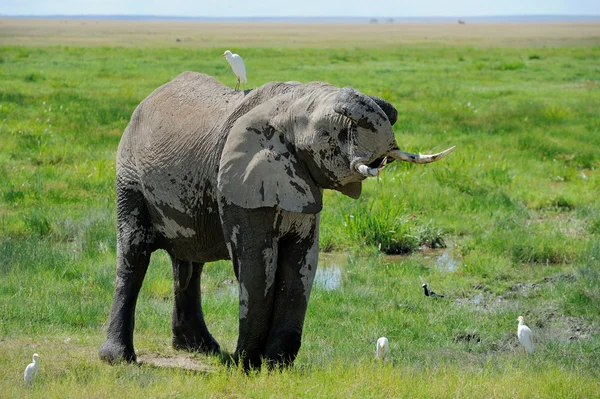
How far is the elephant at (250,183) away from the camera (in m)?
5.78

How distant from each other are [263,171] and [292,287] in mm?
801

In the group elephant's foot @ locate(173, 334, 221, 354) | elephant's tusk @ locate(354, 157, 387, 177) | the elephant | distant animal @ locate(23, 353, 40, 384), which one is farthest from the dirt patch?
elephant's tusk @ locate(354, 157, 387, 177)

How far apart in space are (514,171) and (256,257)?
9.91 m

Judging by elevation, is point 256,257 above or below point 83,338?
above

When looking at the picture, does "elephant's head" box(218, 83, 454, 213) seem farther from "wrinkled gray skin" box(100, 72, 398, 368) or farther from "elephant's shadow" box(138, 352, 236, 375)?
"elephant's shadow" box(138, 352, 236, 375)

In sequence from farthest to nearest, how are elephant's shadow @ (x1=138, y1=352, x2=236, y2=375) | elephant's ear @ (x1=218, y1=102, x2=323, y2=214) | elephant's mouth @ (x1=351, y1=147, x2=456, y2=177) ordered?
1. elephant's shadow @ (x1=138, y1=352, x2=236, y2=375)
2. elephant's ear @ (x1=218, y1=102, x2=323, y2=214)
3. elephant's mouth @ (x1=351, y1=147, x2=456, y2=177)

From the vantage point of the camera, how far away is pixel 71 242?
435 inches

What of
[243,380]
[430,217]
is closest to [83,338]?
[243,380]

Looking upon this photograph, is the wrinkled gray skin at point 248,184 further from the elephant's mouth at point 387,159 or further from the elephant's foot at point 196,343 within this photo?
the elephant's foot at point 196,343

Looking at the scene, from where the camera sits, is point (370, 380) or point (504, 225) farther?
point (504, 225)

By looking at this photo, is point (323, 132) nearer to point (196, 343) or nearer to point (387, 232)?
point (196, 343)

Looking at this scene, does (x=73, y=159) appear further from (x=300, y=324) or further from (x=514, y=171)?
(x=300, y=324)

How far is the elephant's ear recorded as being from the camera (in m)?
6.01

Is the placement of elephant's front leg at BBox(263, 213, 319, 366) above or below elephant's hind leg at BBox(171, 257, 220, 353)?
above
